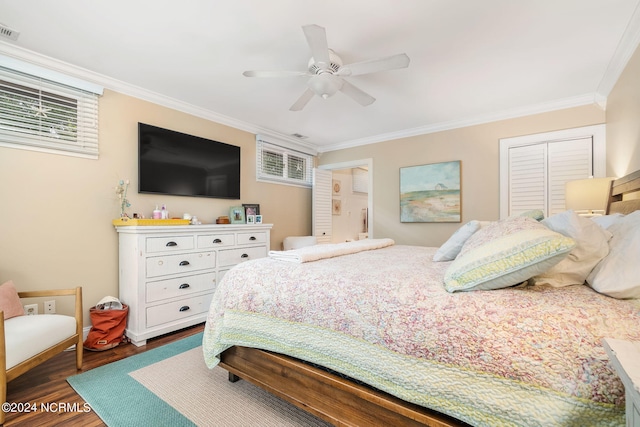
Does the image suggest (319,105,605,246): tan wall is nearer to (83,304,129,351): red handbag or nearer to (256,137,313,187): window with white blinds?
(256,137,313,187): window with white blinds

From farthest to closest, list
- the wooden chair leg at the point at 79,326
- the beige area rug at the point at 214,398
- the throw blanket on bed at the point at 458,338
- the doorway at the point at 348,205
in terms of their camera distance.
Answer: the doorway at the point at 348,205 → the wooden chair leg at the point at 79,326 → the beige area rug at the point at 214,398 → the throw blanket on bed at the point at 458,338

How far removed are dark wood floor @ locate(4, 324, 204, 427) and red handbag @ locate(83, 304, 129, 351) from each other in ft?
0.19

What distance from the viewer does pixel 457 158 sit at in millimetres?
4000

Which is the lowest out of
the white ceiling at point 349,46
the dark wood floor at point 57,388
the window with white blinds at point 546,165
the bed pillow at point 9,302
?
the dark wood floor at point 57,388

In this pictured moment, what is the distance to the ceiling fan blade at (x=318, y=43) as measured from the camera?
174cm

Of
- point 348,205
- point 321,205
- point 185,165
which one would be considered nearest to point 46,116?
point 185,165

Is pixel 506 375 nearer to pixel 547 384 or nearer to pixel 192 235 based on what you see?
pixel 547 384

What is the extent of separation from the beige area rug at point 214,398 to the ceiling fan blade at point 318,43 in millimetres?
2296

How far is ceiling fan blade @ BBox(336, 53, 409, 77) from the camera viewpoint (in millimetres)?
1976

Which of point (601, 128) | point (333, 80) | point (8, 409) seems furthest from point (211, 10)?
point (601, 128)

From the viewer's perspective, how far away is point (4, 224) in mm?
2268

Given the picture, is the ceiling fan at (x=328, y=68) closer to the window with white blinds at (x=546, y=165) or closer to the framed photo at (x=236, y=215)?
the framed photo at (x=236, y=215)

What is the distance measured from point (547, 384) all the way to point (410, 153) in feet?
12.8

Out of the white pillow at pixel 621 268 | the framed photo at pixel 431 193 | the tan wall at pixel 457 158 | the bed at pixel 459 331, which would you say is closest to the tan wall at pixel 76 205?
the bed at pixel 459 331
